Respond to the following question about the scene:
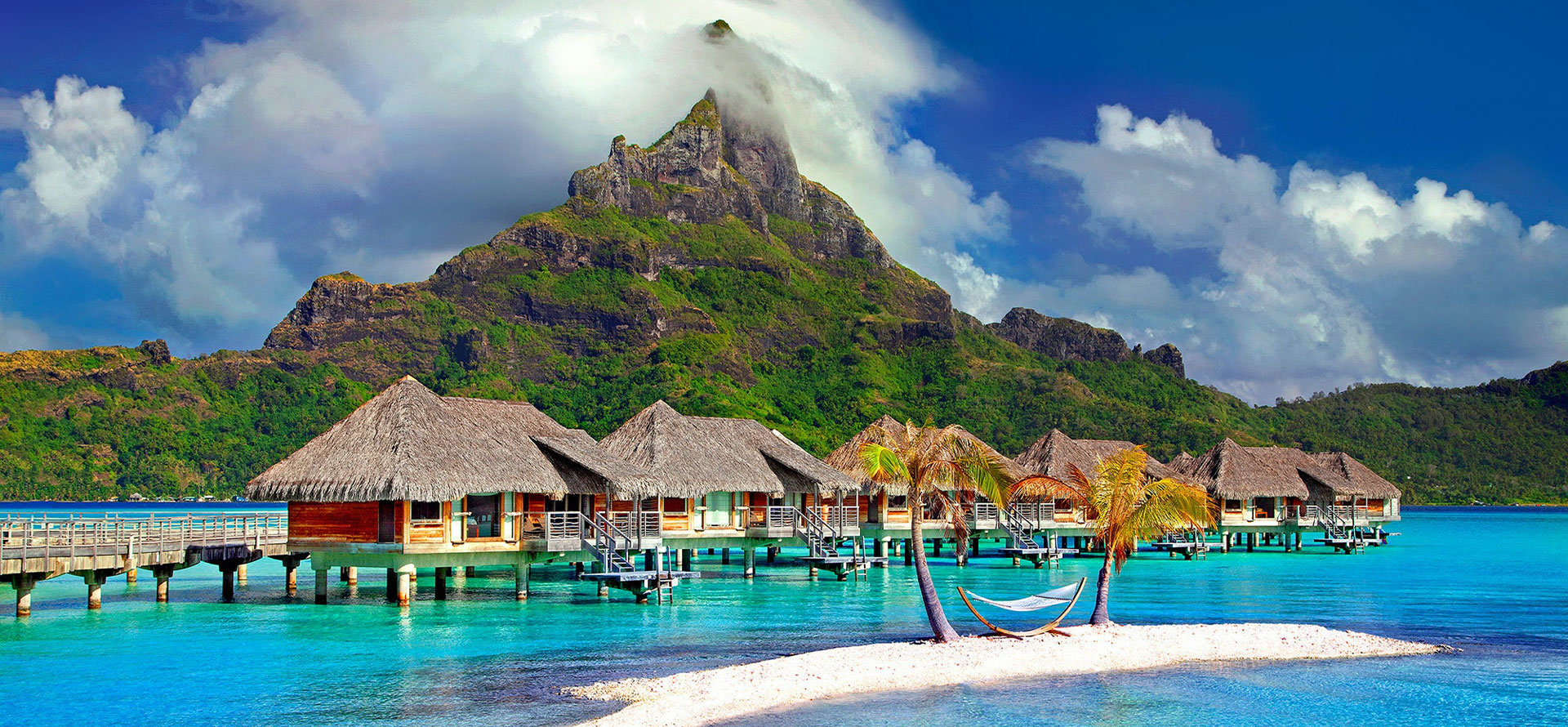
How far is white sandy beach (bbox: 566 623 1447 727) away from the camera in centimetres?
2031

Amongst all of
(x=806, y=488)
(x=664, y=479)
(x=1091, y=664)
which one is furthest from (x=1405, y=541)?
(x=1091, y=664)

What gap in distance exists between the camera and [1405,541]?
3329 inches

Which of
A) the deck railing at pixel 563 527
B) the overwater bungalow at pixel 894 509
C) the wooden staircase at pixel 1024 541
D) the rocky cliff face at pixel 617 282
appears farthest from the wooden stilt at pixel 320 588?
the rocky cliff face at pixel 617 282

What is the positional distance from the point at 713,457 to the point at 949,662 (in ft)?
64.7

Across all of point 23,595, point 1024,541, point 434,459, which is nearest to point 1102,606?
point 434,459

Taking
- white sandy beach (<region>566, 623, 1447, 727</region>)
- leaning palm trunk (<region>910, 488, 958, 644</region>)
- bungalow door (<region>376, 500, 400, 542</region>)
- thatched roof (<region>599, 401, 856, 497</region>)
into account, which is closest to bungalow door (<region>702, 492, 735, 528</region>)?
thatched roof (<region>599, 401, 856, 497</region>)

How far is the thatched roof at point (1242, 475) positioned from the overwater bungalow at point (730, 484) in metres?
23.9

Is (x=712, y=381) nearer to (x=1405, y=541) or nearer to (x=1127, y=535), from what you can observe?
(x=1405, y=541)

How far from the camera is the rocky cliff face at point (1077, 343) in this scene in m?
174

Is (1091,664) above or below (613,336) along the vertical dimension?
below

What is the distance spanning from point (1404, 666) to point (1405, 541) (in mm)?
66138

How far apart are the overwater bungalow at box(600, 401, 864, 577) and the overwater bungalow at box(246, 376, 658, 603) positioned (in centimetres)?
250

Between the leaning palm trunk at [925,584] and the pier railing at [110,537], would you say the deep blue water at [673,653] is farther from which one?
the leaning palm trunk at [925,584]

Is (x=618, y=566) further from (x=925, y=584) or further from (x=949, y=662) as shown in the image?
(x=949, y=662)
